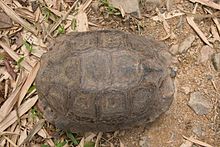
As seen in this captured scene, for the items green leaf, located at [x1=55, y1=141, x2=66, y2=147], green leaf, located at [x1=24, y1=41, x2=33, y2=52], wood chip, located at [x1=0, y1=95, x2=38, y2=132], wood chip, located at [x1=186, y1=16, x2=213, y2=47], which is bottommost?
green leaf, located at [x1=55, y1=141, x2=66, y2=147]

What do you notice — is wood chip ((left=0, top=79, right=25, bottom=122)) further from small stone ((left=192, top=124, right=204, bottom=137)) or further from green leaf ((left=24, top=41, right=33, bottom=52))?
small stone ((left=192, top=124, right=204, bottom=137))

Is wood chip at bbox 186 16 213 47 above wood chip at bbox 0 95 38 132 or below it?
above

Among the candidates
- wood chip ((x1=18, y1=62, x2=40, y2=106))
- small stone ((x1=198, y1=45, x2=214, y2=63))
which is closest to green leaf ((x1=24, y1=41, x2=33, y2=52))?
wood chip ((x1=18, y1=62, x2=40, y2=106))

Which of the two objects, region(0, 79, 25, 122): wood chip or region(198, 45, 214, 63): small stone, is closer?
region(0, 79, 25, 122): wood chip

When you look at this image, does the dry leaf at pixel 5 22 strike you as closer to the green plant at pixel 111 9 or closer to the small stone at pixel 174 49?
the green plant at pixel 111 9

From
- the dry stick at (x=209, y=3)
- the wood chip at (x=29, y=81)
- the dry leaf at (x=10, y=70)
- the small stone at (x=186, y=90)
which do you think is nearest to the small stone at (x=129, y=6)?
the dry stick at (x=209, y=3)

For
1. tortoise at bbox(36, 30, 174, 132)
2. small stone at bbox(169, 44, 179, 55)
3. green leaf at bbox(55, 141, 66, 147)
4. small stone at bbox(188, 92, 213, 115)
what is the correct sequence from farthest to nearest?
small stone at bbox(169, 44, 179, 55) < small stone at bbox(188, 92, 213, 115) < green leaf at bbox(55, 141, 66, 147) < tortoise at bbox(36, 30, 174, 132)

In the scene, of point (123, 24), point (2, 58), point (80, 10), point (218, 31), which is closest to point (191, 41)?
point (218, 31)

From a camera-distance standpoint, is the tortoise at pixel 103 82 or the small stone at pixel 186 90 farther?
the small stone at pixel 186 90

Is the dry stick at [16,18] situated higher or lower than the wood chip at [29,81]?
higher

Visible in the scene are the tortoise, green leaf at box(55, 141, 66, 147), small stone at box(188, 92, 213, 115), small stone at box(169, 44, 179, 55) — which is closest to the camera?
the tortoise
